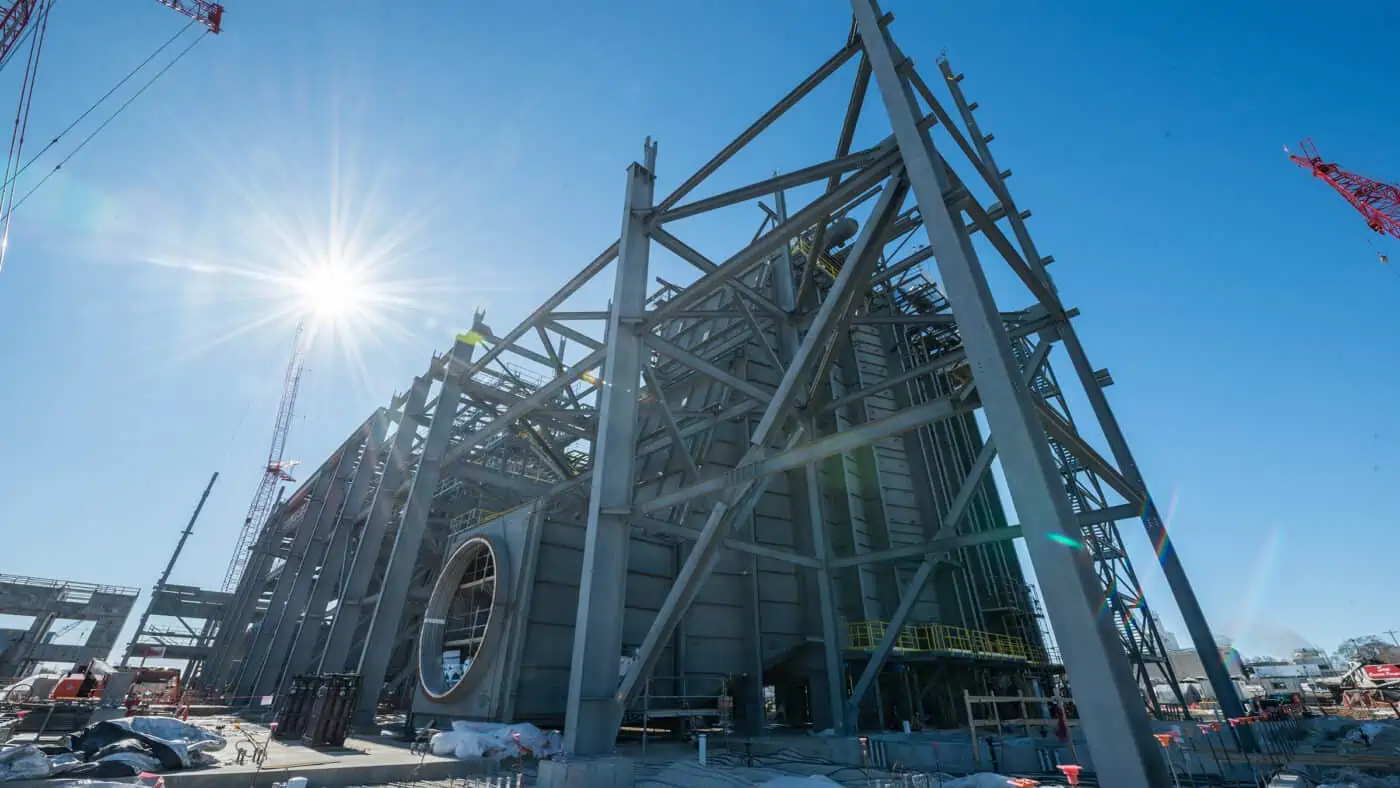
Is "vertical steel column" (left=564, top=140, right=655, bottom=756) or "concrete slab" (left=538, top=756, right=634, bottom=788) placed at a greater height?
"vertical steel column" (left=564, top=140, right=655, bottom=756)

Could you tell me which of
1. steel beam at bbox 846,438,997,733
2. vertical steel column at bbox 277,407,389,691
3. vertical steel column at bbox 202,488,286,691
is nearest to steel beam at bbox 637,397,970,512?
steel beam at bbox 846,438,997,733

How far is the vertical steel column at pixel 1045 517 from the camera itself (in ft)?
15.6

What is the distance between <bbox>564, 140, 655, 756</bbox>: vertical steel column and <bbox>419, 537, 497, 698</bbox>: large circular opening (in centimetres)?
870

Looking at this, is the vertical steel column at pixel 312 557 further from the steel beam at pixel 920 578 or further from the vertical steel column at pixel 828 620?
the steel beam at pixel 920 578

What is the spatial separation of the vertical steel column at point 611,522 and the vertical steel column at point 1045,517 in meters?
5.38

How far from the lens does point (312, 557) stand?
27516 millimetres

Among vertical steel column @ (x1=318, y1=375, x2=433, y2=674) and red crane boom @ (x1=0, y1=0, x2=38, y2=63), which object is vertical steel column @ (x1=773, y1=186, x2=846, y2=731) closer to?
vertical steel column @ (x1=318, y1=375, x2=433, y2=674)

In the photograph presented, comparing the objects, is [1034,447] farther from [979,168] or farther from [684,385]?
[684,385]

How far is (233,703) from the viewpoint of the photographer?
84.7ft

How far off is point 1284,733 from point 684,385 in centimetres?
1938

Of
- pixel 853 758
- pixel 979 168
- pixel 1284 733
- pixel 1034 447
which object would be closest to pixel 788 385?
pixel 1034 447

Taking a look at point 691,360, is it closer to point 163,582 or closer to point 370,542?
point 370,542

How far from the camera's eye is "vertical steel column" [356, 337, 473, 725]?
16.3 meters

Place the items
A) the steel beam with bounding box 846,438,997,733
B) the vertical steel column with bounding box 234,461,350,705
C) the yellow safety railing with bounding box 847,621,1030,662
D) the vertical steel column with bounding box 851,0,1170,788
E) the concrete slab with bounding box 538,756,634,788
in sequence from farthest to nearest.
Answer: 1. the vertical steel column with bounding box 234,461,350,705
2. the yellow safety railing with bounding box 847,621,1030,662
3. the steel beam with bounding box 846,438,997,733
4. the concrete slab with bounding box 538,756,634,788
5. the vertical steel column with bounding box 851,0,1170,788
